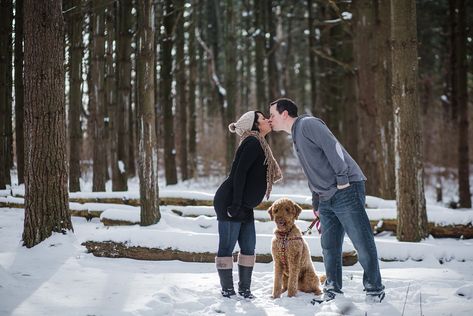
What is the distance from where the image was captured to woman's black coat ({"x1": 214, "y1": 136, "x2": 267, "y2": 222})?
461 cm

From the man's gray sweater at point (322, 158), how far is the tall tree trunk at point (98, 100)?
965 cm

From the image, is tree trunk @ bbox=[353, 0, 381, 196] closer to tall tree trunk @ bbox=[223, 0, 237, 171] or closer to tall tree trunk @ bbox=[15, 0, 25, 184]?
tall tree trunk @ bbox=[223, 0, 237, 171]

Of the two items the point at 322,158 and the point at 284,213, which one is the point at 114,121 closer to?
the point at 284,213

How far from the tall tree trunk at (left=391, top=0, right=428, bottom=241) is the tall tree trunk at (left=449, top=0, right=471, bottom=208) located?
24.9 ft

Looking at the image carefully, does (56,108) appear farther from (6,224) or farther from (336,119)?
(336,119)

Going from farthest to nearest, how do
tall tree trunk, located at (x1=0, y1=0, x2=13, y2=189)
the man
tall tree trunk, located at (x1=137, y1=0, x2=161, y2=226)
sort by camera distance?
tall tree trunk, located at (x1=0, y1=0, x2=13, y2=189) → tall tree trunk, located at (x1=137, y1=0, x2=161, y2=226) → the man

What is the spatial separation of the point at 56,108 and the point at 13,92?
1167 centimetres

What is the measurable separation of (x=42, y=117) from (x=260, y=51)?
14950 mm

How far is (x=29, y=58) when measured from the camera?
6.20m

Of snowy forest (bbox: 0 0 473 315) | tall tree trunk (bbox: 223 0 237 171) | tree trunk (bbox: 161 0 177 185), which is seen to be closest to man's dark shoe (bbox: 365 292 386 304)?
snowy forest (bbox: 0 0 473 315)

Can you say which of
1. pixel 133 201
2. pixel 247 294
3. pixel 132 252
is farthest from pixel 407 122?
pixel 133 201

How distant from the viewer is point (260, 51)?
20031 millimetres

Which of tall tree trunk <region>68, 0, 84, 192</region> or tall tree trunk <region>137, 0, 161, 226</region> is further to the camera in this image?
tall tree trunk <region>68, 0, 84, 192</region>

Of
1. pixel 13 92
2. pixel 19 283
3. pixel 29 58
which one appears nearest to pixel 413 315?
pixel 19 283
